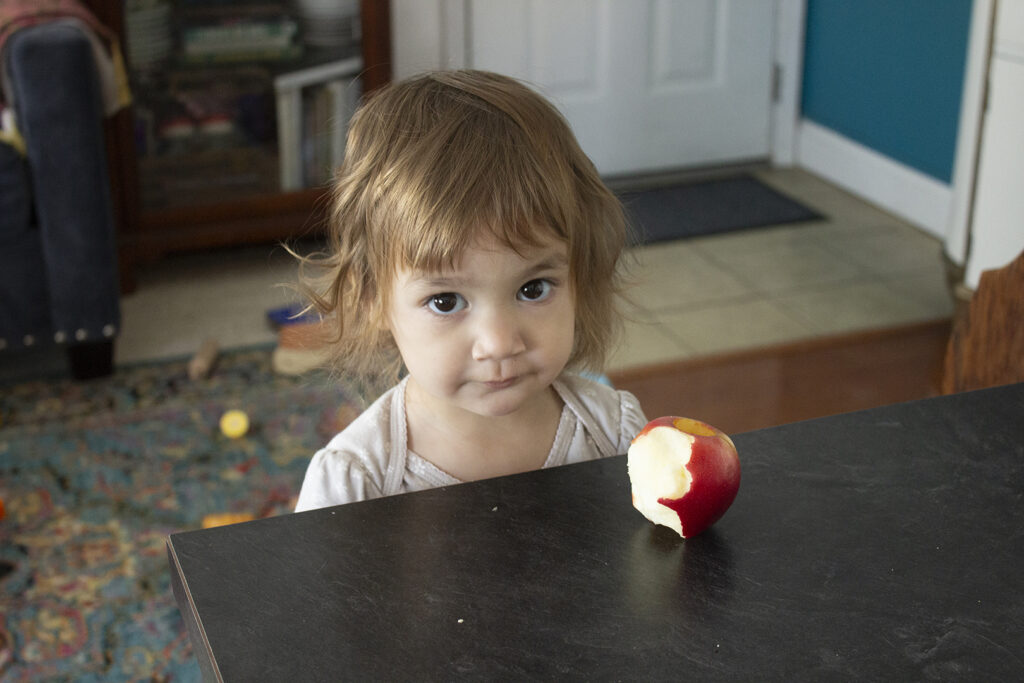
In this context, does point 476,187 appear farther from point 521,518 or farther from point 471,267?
point 521,518

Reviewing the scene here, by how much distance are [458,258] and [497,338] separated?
2.5 inches

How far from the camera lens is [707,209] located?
10.8 ft

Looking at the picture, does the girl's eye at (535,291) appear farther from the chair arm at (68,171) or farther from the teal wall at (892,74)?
the teal wall at (892,74)

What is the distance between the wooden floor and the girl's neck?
1.14m

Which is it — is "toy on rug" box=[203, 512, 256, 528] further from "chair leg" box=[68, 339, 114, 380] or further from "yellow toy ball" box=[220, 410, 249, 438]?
"chair leg" box=[68, 339, 114, 380]

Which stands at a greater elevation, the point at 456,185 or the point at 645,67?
the point at 456,185

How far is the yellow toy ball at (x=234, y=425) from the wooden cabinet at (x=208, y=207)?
2.45 feet

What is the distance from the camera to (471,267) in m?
0.84

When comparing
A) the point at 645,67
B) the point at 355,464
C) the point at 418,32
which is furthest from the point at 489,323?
the point at 645,67

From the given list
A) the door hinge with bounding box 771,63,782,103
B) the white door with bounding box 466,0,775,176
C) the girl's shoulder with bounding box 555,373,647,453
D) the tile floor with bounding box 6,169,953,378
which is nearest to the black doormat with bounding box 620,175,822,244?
the tile floor with bounding box 6,169,953,378

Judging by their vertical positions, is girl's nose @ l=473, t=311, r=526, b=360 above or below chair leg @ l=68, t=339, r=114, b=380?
above

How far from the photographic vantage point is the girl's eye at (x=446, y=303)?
851mm

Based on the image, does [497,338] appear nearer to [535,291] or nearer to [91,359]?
[535,291]

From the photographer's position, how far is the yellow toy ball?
2104mm
